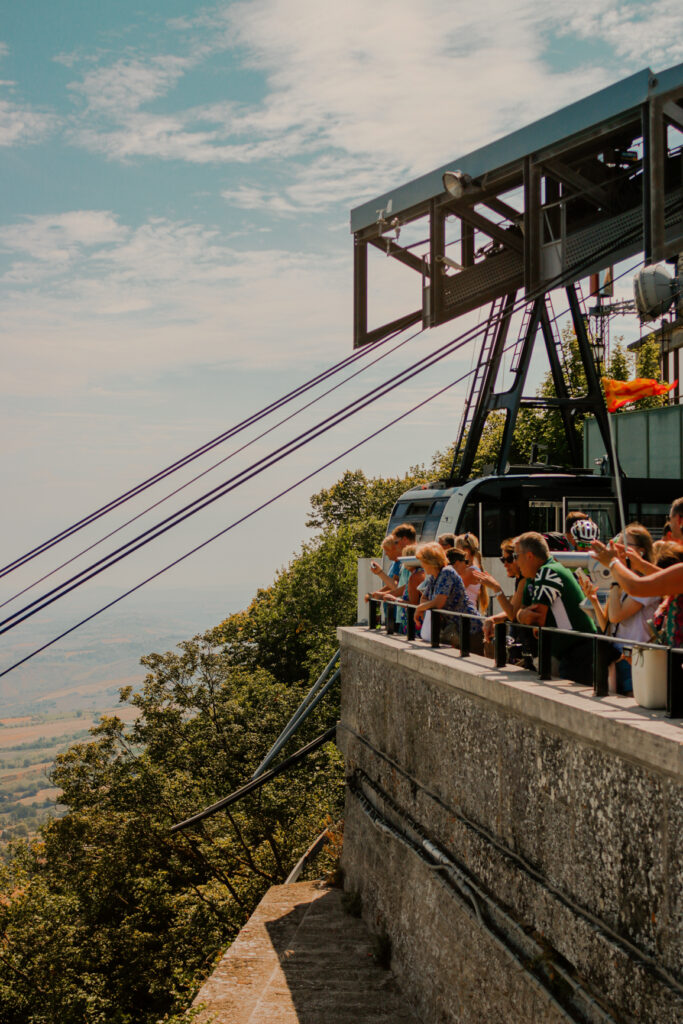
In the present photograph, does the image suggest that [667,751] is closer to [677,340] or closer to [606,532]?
[606,532]

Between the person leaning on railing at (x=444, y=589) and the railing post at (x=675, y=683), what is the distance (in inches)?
138

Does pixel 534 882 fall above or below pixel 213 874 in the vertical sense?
above

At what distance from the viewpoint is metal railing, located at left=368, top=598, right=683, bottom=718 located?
4684 mm

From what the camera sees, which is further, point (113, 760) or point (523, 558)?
point (113, 760)

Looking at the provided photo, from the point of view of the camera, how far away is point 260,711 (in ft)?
108

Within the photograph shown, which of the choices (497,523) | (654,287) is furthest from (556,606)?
(497,523)

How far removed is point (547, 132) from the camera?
539 inches

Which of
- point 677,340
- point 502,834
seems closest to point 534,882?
point 502,834

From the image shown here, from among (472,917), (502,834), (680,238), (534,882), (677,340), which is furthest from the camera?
(677,340)

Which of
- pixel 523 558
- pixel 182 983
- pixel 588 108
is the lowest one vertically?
pixel 182 983

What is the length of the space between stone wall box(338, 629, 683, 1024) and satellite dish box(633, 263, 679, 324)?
4593mm

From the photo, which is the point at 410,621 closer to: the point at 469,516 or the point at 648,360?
the point at 469,516

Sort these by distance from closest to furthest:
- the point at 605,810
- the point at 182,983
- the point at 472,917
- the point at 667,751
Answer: the point at 667,751, the point at 605,810, the point at 472,917, the point at 182,983

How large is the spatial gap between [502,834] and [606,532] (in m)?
7.62
